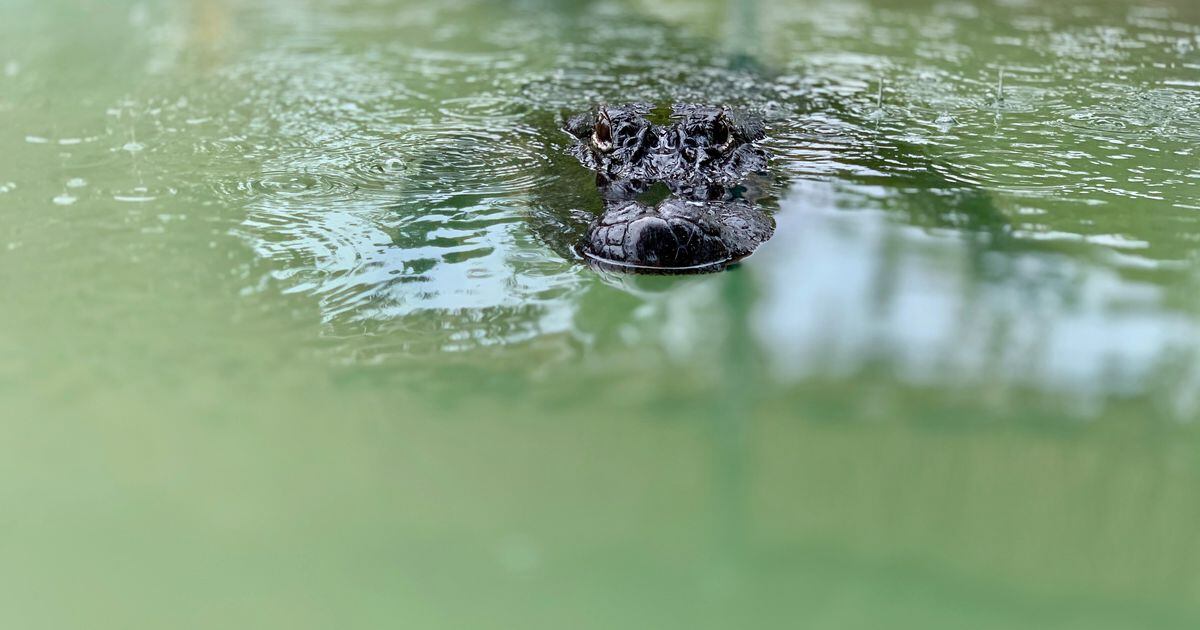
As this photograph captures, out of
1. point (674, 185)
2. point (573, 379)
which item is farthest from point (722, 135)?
point (573, 379)

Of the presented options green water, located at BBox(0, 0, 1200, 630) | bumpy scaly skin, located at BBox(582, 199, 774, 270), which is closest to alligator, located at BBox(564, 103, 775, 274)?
bumpy scaly skin, located at BBox(582, 199, 774, 270)

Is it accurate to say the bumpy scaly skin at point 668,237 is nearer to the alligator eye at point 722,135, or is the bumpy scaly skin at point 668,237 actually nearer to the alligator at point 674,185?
the alligator at point 674,185

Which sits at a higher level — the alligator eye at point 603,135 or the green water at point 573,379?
the alligator eye at point 603,135

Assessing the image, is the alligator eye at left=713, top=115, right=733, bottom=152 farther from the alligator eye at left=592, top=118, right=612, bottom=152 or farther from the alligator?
the alligator eye at left=592, top=118, right=612, bottom=152

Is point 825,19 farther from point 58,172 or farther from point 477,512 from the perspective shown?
point 477,512

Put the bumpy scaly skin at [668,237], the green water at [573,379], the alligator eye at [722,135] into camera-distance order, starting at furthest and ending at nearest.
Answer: the alligator eye at [722,135] < the bumpy scaly skin at [668,237] < the green water at [573,379]

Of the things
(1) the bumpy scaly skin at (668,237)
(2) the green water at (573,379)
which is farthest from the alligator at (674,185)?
(2) the green water at (573,379)

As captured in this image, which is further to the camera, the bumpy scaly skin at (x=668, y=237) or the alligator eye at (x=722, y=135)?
the alligator eye at (x=722, y=135)

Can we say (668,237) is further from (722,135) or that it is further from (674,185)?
(722,135)
